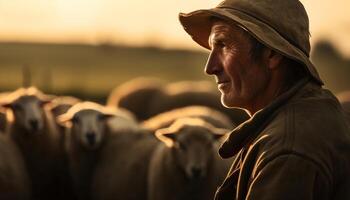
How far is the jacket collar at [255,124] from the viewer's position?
3189mm

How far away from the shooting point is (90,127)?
11305mm

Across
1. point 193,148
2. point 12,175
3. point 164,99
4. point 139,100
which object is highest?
point 193,148

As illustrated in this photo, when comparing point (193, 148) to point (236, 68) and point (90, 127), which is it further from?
point (236, 68)

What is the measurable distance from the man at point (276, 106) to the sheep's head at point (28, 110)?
27.4 ft

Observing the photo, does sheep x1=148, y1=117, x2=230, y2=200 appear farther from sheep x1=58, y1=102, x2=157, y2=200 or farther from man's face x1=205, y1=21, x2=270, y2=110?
man's face x1=205, y1=21, x2=270, y2=110

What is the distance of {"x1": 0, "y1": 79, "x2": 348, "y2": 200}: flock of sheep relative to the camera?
9.83 metres

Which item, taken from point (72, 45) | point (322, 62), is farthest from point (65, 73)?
point (72, 45)

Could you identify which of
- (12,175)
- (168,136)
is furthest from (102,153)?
(168,136)

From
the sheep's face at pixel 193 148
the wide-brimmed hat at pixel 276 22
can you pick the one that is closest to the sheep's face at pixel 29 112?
the sheep's face at pixel 193 148

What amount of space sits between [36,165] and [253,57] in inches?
348

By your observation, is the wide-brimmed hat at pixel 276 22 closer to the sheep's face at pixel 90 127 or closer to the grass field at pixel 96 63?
the sheep's face at pixel 90 127

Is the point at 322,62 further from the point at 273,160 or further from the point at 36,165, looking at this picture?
the point at 273,160

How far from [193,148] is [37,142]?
9.46 ft

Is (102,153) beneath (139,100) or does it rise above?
above
